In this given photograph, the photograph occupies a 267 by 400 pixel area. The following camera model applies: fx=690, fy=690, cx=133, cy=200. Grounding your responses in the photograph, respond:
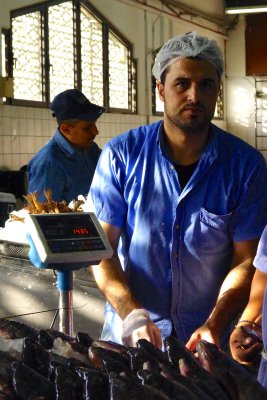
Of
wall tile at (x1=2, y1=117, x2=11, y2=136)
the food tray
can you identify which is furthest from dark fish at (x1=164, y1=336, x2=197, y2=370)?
wall tile at (x1=2, y1=117, x2=11, y2=136)

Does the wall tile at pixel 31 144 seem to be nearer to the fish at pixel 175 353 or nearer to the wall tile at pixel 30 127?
the wall tile at pixel 30 127

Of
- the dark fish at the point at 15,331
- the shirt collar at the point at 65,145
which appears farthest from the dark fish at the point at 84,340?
the shirt collar at the point at 65,145

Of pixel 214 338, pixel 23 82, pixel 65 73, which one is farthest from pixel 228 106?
pixel 214 338

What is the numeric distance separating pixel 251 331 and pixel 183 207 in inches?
21.2

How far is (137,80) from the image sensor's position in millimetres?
10688

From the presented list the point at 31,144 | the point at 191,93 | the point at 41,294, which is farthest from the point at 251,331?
the point at 31,144

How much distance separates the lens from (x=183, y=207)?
95.7 inches

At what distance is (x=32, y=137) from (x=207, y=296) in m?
5.87

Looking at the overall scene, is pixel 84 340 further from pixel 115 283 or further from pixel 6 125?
pixel 6 125

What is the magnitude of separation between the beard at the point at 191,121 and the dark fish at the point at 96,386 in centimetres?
117

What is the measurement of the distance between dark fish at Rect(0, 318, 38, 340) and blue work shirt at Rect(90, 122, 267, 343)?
0.67m

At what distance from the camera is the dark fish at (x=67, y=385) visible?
55.4 inches

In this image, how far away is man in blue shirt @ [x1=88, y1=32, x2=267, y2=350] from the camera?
241 centimetres

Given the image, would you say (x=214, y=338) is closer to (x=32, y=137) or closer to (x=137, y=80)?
(x=32, y=137)
